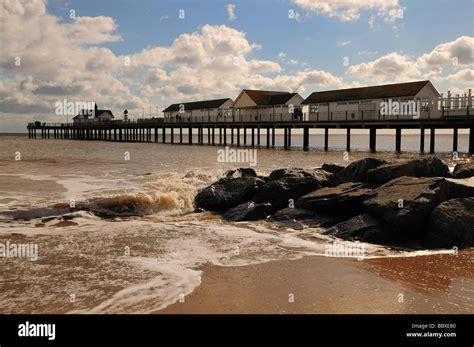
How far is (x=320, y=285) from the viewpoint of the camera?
7.16 meters

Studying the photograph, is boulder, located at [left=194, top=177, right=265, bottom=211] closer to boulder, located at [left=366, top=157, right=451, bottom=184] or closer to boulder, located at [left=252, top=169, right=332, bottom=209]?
boulder, located at [left=252, top=169, right=332, bottom=209]

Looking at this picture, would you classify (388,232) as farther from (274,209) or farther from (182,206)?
(182,206)

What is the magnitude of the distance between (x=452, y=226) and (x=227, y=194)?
6.97 meters

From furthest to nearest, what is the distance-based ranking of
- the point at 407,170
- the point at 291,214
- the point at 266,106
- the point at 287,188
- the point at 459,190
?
1. the point at 266,106
2. the point at 287,188
3. the point at 407,170
4. the point at 291,214
5. the point at 459,190

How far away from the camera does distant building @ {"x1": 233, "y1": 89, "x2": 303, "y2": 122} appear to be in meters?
52.7

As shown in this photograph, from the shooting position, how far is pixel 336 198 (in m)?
12.1

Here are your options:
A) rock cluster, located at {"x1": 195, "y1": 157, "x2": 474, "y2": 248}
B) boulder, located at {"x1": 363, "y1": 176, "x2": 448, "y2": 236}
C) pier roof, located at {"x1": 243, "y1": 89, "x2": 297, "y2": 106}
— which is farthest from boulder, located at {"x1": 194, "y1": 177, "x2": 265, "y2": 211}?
pier roof, located at {"x1": 243, "y1": 89, "x2": 297, "y2": 106}

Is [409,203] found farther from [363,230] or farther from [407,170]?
[407,170]

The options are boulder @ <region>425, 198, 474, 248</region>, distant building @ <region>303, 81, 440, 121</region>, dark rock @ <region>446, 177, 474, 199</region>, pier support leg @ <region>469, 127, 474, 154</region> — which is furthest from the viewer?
distant building @ <region>303, 81, 440, 121</region>

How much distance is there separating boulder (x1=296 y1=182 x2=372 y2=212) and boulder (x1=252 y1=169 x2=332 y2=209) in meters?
0.83

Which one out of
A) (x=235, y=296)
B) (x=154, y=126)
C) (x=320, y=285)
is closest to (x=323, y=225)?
(x=320, y=285)

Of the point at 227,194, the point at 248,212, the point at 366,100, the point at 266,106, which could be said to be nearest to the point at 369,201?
the point at 248,212

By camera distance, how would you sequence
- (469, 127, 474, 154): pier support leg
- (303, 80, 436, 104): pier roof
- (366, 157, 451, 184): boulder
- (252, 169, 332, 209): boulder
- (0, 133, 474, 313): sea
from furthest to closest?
(303, 80, 436, 104): pier roof → (469, 127, 474, 154): pier support leg → (252, 169, 332, 209): boulder → (366, 157, 451, 184): boulder → (0, 133, 474, 313): sea
